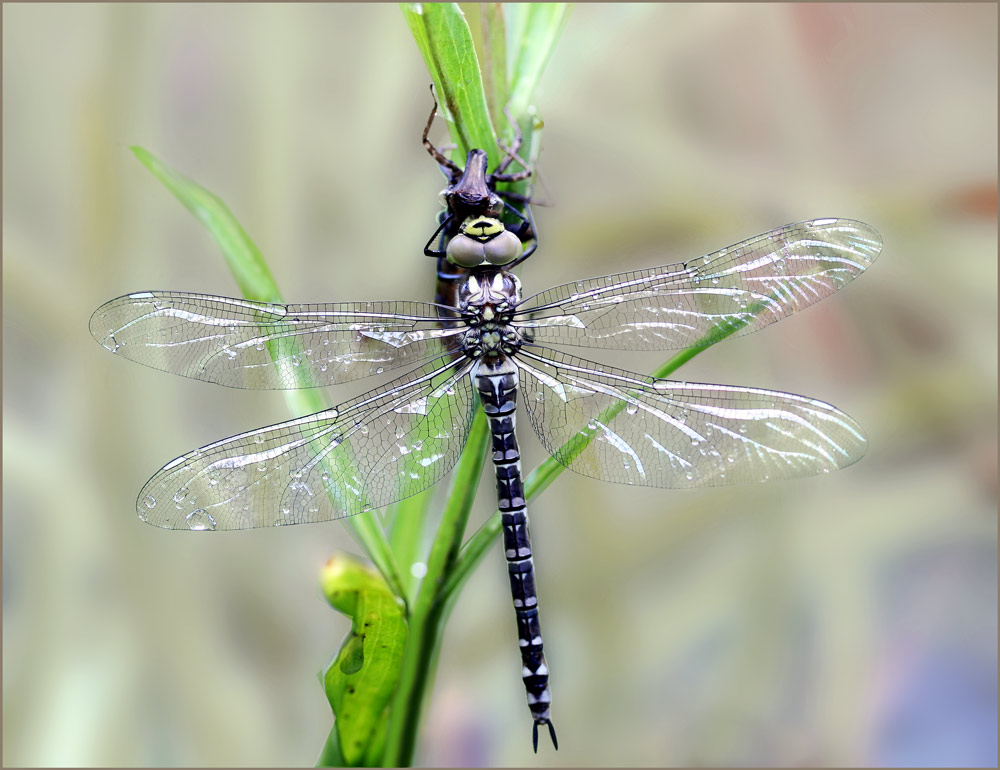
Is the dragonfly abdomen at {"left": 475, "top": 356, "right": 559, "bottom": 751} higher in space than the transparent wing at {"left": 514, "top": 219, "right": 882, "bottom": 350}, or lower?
lower

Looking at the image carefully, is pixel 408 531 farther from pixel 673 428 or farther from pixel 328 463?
pixel 673 428

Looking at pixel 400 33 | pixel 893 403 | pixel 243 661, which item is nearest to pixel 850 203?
pixel 893 403

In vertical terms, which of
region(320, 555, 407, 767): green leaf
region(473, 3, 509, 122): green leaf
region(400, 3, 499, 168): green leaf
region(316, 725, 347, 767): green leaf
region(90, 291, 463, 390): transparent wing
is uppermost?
region(473, 3, 509, 122): green leaf

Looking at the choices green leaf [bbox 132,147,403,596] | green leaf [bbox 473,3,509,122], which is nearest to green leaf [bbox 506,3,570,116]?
green leaf [bbox 473,3,509,122]

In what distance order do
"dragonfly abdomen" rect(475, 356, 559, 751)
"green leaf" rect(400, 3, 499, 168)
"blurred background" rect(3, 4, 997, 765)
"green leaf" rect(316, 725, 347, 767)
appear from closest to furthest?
"green leaf" rect(400, 3, 499, 168) → "green leaf" rect(316, 725, 347, 767) → "dragonfly abdomen" rect(475, 356, 559, 751) → "blurred background" rect(3, 4, 997, 765)

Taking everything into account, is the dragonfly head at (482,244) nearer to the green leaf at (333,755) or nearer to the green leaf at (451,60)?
the green leaf at (451,60)

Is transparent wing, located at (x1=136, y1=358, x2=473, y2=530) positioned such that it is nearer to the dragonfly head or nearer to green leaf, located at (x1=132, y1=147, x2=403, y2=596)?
green leaf, located at (x1=132, y1=147, x2=403, y2=596)

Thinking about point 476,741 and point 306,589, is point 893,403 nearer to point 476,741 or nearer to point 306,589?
point 476,741

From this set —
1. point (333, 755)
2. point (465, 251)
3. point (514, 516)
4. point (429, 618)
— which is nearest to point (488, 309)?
point (465, 251)
